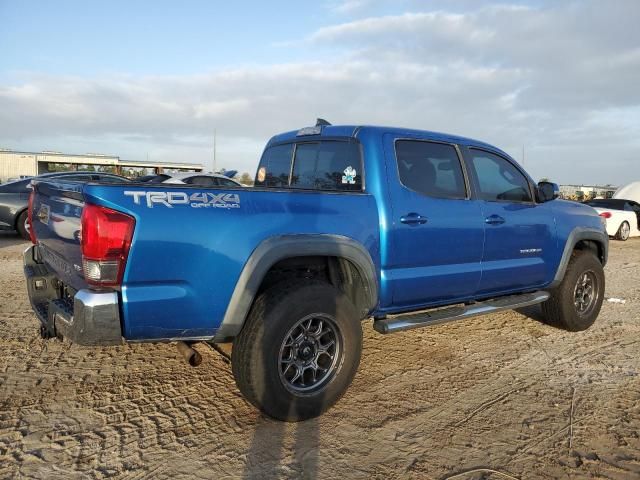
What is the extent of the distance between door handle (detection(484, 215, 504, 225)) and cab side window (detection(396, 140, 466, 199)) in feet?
1.01

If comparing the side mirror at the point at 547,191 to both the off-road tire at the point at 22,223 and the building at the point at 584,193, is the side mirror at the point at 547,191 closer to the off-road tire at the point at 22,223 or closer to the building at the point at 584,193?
the off-road tire at the point at 22,223

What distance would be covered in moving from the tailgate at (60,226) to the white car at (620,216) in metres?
15.6

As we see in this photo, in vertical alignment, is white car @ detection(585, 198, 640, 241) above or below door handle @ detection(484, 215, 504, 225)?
below

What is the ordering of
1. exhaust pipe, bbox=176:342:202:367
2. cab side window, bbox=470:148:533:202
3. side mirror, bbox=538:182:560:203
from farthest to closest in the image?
side mirror, bbox=538:182:560:203 → cab side window, bbox=470:148:533:202 → exhaust pipe, bbox=176:342:202:367

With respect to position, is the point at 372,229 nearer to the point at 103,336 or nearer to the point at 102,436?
the point at 103,336

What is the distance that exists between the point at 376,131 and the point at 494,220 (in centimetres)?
136

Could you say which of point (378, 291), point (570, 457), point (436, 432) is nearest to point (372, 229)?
point (378, 291)

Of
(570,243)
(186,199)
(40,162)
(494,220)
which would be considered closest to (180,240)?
(186,199)

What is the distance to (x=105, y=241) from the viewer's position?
2588mm

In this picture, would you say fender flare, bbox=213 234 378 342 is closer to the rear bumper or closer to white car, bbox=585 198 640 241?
the rear bumper

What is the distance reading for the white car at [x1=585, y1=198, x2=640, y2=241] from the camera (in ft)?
51.2

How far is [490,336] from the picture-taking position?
5.22 meters

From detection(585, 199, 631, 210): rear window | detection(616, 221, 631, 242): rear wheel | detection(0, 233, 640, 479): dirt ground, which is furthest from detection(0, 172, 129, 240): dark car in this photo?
detection(585, 199, 631, 210): rear window

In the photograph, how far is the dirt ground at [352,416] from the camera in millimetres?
2715
